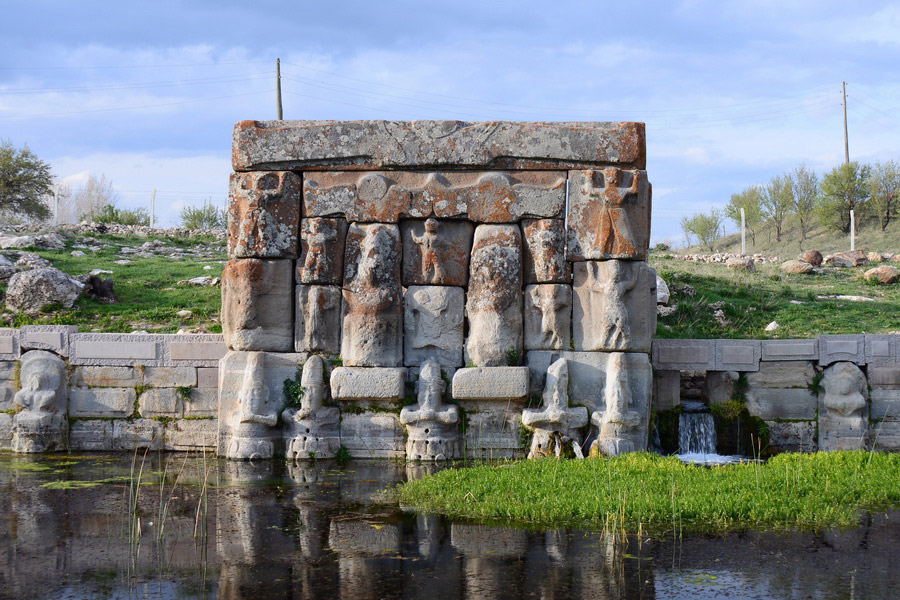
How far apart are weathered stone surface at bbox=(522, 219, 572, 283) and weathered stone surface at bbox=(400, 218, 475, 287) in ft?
2.45

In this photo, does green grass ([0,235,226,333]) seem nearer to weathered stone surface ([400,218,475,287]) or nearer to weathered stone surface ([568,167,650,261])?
weathered stone surface ([400,218,475,287])

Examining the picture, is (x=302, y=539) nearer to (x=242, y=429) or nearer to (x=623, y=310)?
(x=242, y=429)

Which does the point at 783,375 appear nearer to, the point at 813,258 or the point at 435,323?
the point at 435,323

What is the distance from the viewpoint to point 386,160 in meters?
10.7

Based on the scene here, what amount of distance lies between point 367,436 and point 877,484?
17.6ft

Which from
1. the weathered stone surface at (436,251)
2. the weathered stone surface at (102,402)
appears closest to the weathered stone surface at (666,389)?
the weathered stone surface at (436,251)

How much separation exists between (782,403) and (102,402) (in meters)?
8.41

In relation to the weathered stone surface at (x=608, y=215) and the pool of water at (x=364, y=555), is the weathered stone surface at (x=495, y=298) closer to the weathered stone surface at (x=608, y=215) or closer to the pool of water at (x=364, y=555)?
the weathered stone surface at (x=608, y=215)

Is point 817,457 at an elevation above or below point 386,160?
below

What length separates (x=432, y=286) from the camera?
1080cm

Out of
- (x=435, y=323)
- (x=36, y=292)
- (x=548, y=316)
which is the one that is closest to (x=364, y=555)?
(x=435, y=323)

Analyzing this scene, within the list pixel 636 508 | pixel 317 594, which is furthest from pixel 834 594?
pixel 317 594

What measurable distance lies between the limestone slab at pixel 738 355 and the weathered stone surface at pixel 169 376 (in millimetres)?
6523

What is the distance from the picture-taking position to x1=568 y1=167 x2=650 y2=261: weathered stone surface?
10430 mm
